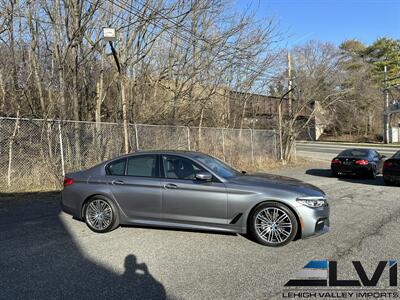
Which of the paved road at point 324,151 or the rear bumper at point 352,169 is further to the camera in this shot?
the paved road at point 324,151

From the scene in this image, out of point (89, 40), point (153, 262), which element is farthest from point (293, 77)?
point (153, 262)

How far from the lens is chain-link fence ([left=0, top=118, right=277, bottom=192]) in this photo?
10109 mm

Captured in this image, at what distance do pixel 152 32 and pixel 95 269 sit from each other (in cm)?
1337

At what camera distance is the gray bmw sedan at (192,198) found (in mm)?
5219

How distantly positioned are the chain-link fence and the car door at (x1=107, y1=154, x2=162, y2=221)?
525 cm

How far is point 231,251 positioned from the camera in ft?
16.3

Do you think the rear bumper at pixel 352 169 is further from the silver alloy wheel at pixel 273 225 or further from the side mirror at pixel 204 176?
the side mirror at pixel 204 176

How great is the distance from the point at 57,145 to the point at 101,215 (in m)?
5.67

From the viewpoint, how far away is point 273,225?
5.24m

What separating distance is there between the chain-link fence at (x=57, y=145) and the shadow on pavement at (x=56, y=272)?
403 centimetres

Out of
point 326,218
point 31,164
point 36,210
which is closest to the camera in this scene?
point 326,218

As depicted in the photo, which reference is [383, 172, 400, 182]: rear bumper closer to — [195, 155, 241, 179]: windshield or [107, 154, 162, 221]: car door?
[195, 155, 241, 179]: windshield

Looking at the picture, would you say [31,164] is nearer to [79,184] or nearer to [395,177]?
[79,184]

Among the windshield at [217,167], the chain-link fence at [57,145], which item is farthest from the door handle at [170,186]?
the chain-link fence at [57,145]
